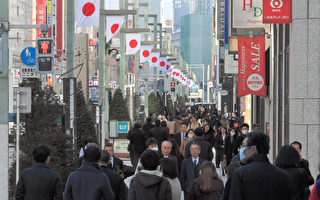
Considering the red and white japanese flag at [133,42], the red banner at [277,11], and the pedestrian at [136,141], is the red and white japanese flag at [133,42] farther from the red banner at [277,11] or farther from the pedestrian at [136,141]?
the red banner at [277,11]

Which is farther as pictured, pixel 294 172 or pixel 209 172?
pixel 209 172

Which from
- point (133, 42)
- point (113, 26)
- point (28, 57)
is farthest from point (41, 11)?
point (113, 26)

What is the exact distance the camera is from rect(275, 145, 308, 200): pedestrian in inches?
303

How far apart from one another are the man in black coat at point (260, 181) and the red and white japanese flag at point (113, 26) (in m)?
22.0

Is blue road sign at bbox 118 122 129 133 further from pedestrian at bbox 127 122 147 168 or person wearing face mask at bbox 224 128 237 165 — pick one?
pedestrian at bbox 127 122 147 168

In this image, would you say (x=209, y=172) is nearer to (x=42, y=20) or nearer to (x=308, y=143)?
(x=308, y=143)

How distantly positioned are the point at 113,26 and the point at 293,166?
69.2 feet

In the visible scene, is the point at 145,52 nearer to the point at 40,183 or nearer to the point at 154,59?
the point at 154,59

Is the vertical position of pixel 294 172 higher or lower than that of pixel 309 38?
lower

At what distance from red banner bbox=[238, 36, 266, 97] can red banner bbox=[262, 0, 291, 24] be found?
23.6 feet

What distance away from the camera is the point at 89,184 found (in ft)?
25.2

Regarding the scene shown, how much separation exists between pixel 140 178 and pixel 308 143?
7251 mm

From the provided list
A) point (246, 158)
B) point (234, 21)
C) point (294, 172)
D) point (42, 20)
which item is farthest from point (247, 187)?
point (42, 20)

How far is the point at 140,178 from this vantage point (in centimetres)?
771
